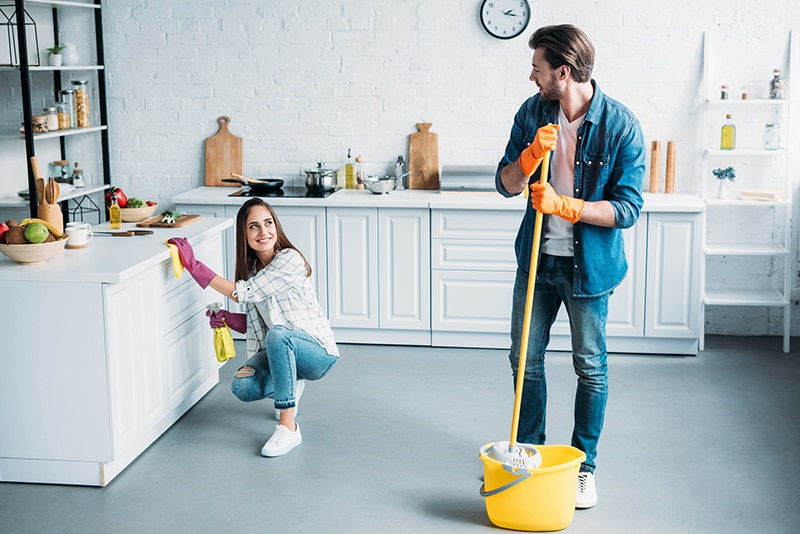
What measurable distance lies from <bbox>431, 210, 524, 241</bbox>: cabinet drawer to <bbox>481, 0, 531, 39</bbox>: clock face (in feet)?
3.40

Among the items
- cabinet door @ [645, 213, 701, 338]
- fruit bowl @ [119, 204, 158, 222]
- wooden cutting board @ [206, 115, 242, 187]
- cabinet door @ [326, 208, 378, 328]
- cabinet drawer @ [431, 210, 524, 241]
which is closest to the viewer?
fruit bowl @ [119, 204, 158, 222]

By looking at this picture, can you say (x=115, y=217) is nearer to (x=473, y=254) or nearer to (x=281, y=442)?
(x=281, y=442)

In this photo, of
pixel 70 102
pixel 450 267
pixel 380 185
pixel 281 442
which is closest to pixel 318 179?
pixel 380 185

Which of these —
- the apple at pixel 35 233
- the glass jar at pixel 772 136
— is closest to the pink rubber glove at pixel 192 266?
the apple at pixel 35 233

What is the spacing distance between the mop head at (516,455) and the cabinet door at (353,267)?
220 cm

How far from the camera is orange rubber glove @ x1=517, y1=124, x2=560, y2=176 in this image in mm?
2977

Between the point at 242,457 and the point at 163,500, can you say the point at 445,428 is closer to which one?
the point at 242,457

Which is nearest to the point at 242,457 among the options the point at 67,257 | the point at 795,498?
the point at 67,257

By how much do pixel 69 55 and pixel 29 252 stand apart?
232 cm

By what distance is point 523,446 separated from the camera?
309 centimetres

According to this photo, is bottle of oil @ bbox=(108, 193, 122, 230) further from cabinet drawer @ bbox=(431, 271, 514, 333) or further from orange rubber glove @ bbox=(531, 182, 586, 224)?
orange rubber glove @ bbox=(531, 182, 586, 224)

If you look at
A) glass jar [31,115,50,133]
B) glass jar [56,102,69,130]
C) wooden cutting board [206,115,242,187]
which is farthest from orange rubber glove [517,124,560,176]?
glass jar [56,102,69,130]

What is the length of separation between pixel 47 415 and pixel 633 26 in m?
3.58

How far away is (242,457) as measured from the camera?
12.2 ft
